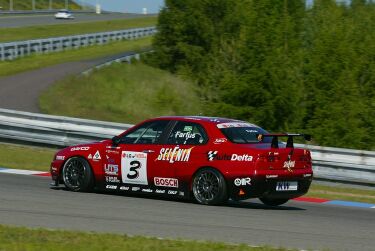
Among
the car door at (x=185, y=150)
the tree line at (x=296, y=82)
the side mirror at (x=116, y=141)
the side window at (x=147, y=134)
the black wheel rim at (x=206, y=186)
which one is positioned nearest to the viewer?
the black wheel rim at (x=206, y=186)

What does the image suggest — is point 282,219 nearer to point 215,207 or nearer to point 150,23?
point 215,207

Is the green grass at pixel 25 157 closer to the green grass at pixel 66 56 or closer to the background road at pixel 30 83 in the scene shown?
the background road at pixel 30 83

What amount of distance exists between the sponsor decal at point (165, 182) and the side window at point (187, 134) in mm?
566

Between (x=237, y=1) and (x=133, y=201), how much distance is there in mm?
35744

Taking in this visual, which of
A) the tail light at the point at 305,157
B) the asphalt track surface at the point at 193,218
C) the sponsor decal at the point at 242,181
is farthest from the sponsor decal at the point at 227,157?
the tail light at the point at 305,157

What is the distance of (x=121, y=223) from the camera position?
398 inches

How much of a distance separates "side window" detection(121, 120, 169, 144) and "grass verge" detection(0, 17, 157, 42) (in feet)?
138

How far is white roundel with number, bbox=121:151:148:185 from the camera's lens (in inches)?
512

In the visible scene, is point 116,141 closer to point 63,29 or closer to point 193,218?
point 193,218

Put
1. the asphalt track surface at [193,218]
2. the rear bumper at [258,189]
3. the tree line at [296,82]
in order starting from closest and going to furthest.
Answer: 1. the asphalt track surface at [193,218]
2. the rear bumper at [258,189]
3. the tree line at [296,82]

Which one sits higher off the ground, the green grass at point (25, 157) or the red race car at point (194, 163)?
the red race car at point (194, 163)

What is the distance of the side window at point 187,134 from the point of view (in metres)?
12.7

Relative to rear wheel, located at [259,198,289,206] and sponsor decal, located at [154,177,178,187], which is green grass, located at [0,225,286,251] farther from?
rear wheel, located at [259,198,289,206]

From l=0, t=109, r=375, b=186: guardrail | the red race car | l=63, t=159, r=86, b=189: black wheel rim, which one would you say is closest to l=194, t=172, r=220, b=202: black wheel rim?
the red race car
